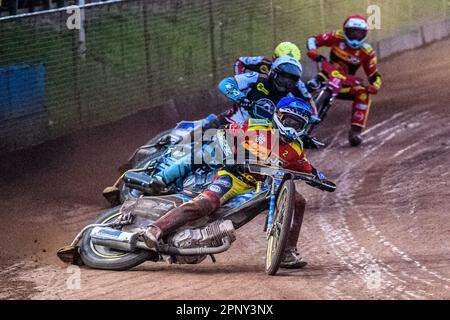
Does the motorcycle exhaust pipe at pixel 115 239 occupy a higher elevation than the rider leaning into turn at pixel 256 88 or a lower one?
lower

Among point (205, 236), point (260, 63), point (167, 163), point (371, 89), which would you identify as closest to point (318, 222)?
point (167, 163)

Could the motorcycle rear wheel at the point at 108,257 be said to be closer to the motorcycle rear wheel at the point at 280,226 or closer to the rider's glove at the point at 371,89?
the motorcycle rear wheel at the point at 280,226

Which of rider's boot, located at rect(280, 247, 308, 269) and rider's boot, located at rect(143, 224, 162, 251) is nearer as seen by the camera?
rider's boot, located at rect(143, 224, 162, 251)

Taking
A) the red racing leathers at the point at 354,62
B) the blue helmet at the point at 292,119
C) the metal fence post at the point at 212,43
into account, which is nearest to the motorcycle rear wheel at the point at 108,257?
the blue helmet at the point at 292,119

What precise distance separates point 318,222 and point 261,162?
2.65 m

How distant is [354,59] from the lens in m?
17.5

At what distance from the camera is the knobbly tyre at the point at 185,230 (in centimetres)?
939

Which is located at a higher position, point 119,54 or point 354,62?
point 119,54

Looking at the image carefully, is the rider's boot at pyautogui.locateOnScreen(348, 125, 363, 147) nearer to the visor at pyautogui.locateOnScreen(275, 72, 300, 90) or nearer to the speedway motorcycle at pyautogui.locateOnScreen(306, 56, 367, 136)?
the speedway motorcycle at pyautogui.locateOnScreen(306, 56, 367, 136)

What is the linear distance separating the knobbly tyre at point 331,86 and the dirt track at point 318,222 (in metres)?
0.70

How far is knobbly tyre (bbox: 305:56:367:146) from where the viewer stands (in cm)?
1652

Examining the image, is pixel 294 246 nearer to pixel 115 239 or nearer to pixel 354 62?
pixel 115 239

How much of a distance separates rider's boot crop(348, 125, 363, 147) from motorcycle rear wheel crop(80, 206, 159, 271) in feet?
25.0

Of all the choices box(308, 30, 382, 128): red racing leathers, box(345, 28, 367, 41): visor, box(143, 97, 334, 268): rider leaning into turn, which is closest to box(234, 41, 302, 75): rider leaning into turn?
box(308, 30, 382, 128): red racing leathers
